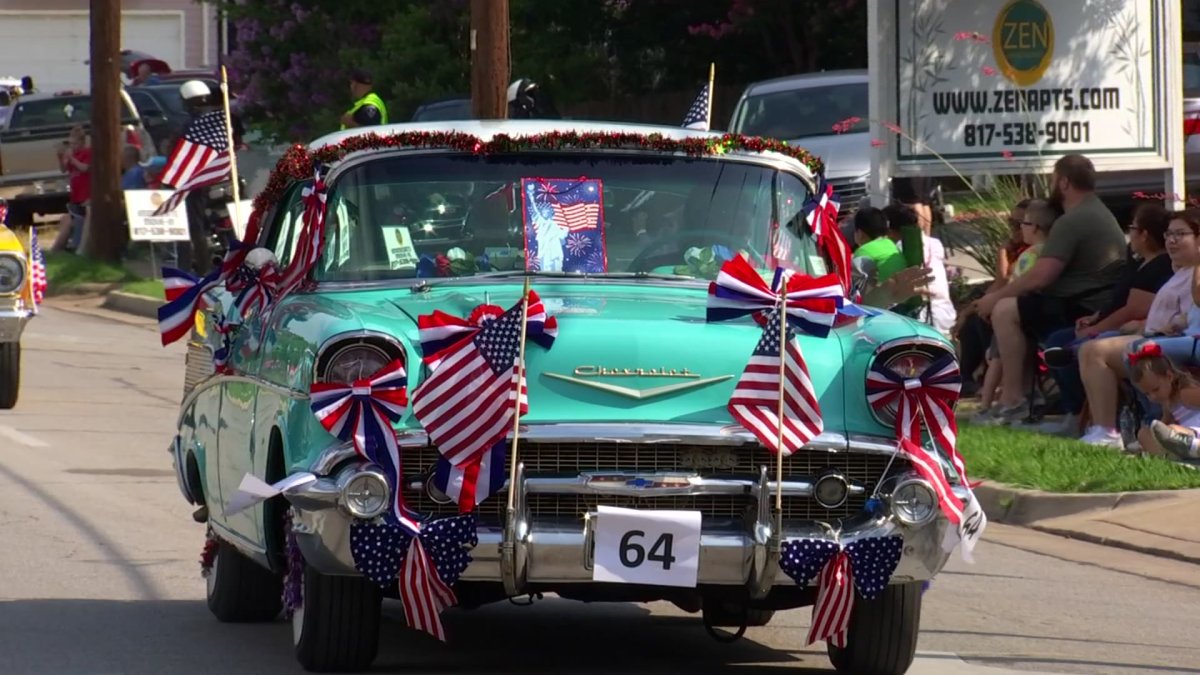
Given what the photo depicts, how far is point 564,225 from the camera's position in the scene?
24.6ft

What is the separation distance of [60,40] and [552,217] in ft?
158

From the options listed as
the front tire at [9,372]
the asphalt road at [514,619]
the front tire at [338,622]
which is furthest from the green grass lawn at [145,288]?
the front tire at [338,622]

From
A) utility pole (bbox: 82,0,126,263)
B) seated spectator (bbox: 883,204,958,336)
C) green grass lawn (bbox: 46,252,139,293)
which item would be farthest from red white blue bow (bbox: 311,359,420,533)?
utility pole (bbox: 82,0,126,263)

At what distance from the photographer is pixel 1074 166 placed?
13.8m

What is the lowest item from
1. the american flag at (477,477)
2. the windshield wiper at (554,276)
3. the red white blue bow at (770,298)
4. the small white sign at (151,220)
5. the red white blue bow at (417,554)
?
the red white blue bow at (417,554)

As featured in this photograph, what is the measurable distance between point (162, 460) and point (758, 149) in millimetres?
6411

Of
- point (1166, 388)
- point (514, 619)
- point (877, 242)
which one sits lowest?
point (514, 619)

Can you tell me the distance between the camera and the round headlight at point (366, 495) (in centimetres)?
627

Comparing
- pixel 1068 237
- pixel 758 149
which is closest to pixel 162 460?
pixel 1068 237

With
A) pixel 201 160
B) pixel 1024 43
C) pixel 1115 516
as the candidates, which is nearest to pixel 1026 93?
pixel 1024 43

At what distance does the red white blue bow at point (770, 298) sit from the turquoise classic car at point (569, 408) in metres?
0.04

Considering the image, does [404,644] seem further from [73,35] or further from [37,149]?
[73,35]

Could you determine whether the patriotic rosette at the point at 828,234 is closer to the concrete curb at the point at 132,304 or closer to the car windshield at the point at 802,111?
the car windshield at the point at 802,111

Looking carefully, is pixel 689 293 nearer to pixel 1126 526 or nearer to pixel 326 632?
pixel 326 632
